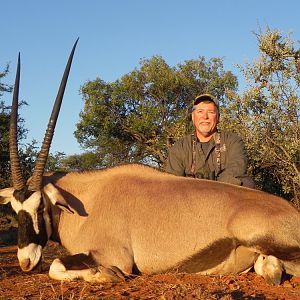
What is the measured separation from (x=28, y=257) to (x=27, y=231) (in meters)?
0.22

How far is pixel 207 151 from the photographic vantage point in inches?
232

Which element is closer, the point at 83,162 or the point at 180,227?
the point at 180,227

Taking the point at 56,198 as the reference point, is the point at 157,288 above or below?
below

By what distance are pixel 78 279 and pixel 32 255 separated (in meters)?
0.52

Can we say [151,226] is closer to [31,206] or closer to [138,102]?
[31,206]

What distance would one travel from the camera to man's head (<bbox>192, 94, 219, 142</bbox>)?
19.5 ft

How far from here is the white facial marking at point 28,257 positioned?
445cm

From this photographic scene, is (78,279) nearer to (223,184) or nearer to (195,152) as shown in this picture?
(223,184)

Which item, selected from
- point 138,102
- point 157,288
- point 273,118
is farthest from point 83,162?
point 157,288

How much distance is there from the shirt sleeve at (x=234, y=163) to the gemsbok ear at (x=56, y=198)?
68.2 inches

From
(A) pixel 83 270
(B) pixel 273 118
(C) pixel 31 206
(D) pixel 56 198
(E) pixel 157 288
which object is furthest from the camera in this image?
(B) pixel 273 118

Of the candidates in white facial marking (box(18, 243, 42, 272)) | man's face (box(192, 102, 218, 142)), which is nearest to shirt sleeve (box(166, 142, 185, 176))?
man's face (box(192, 102, 218, 142))

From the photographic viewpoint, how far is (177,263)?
4.56 meters

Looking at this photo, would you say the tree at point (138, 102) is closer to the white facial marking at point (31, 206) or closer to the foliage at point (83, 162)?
the foliage at point (83, 162)
